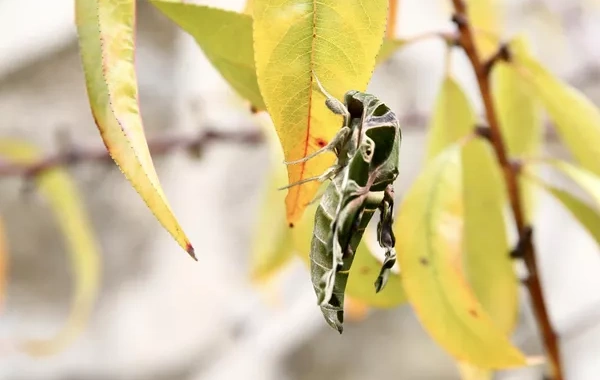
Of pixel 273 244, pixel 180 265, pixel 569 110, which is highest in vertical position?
pixel 569 110

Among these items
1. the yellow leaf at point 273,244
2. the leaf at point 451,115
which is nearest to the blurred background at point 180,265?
the yellow leaf at point 273,244

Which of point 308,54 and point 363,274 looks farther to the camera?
point 363,274

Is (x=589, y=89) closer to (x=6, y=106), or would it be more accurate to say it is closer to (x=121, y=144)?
(x=6, y=106)

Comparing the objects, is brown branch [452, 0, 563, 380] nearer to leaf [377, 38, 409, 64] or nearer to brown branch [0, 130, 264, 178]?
leaf [377, 38, 409, 64]

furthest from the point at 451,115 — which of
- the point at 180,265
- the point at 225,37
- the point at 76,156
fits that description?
the point at 180,265

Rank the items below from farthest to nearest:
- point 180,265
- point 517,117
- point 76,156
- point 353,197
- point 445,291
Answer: point 180,265 < point 76,156 < point 517,117 < point 445,291 < point 353,197

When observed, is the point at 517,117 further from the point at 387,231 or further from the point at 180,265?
the point at 180,265

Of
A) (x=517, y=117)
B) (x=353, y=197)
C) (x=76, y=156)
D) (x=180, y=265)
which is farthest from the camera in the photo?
(x=180, y=265)

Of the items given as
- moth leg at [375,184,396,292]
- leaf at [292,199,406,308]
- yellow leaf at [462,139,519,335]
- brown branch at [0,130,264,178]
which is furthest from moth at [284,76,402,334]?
brown branch at [0,130,264,178]

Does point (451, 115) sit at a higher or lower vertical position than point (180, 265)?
higher
